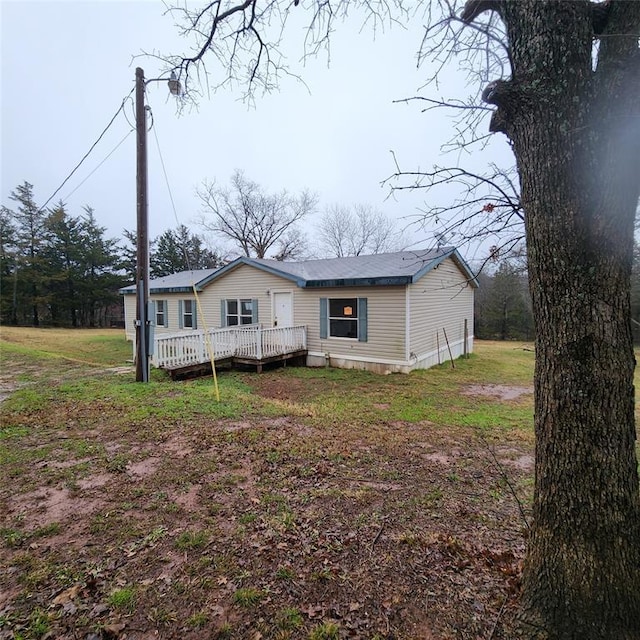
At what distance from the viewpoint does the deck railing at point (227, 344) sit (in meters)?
8.69

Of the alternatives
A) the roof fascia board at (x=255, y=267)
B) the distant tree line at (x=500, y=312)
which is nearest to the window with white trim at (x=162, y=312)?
the roof fascia board at (x=255, y=267)

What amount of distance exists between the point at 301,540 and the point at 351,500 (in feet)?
2.29

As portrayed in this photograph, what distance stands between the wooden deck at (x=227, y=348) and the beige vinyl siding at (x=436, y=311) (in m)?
3.51

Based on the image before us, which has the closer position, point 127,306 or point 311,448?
point 311,448

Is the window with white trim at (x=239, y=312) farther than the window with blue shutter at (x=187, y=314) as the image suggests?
No

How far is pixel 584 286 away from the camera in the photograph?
1.44 meters

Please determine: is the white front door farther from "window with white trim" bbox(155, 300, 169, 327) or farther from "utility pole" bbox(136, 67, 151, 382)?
"window with white trim" bbox(155, 300, 169, 327)

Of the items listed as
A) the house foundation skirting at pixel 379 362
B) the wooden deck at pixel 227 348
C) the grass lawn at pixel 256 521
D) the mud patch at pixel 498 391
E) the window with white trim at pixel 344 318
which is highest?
the window with white trim at pixel 344 318

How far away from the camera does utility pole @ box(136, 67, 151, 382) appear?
22.9ft

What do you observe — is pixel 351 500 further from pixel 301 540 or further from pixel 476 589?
pixel 476 589

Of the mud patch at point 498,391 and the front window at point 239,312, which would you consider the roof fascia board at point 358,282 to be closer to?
the front window at point 239,312

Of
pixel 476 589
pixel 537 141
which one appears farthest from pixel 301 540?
pixel 537 141

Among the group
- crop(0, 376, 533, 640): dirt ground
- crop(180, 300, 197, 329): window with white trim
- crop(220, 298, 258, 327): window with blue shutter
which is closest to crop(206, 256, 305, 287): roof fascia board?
crop(220, 298, 258, 327): window with blue shutter

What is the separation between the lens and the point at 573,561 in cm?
155
